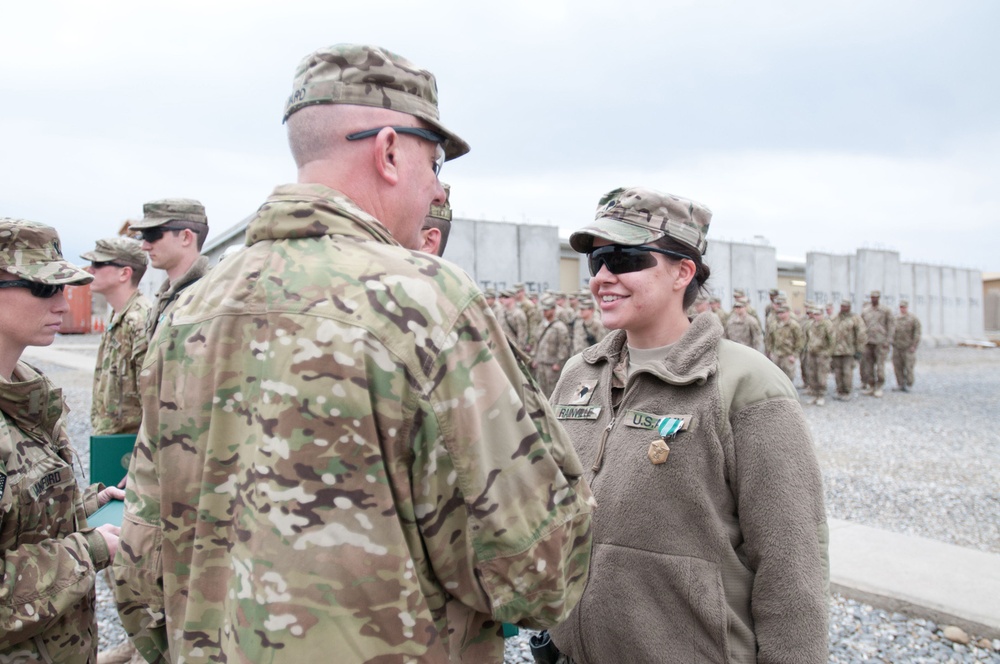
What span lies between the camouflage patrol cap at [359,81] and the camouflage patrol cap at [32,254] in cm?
151

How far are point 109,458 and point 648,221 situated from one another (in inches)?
124

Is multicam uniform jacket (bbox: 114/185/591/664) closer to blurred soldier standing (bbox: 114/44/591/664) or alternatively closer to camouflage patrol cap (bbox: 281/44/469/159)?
blurred soldier standing (bbox: 114/44/591/664)

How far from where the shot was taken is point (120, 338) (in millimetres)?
4582

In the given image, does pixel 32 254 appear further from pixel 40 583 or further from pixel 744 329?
pixel 744 329

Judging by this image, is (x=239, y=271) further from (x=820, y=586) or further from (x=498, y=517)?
(x=820, y=586)

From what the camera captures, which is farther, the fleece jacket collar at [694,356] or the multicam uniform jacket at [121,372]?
the multicam uniform jacket at [121,372]

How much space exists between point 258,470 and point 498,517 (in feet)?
1.33

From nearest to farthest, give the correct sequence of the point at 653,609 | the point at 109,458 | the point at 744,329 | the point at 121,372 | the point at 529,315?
the point at 653,609, the point at 109,458, the point at 121,372, the point at 744,329, the point at 529,315

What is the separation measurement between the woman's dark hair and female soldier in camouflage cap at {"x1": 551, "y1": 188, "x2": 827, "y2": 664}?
12 mm

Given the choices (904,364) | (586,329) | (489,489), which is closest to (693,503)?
(489,489)

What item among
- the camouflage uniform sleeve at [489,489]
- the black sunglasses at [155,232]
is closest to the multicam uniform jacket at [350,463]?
the camouflage uniform sleeve at [489,489]

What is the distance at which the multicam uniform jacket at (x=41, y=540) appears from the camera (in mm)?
1964

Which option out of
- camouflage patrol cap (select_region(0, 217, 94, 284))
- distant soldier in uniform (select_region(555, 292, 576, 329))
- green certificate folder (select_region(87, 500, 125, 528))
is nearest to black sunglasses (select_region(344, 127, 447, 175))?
camouflage patrol cap (select_region(0, 217, 94, 284))

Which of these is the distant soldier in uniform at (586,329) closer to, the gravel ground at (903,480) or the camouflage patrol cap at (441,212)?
the gravel ground at (903,480)
